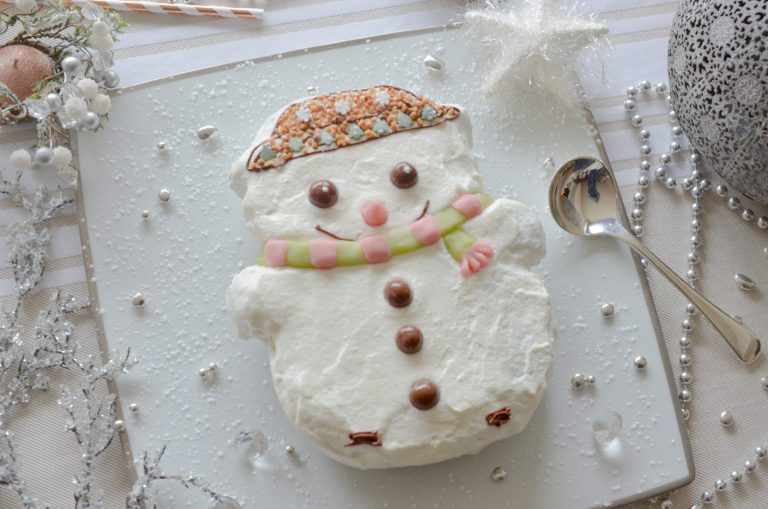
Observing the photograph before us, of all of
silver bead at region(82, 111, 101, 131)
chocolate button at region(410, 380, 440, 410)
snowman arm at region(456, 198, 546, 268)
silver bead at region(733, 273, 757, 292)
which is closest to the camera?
chocolate button at region(410, 380, 440, 410)

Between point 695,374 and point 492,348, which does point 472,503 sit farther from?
point 695,374

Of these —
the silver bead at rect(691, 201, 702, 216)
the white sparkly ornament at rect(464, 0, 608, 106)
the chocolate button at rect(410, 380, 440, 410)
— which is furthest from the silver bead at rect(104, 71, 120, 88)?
the silver bead at rect(691, 201, 702, 216)

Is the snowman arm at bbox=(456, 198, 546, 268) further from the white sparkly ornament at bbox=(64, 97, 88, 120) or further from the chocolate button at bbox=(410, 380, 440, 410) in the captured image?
the white sparkly ornament at bbox=(64, 97, 88, 120)

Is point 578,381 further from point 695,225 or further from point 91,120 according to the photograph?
point 91,120

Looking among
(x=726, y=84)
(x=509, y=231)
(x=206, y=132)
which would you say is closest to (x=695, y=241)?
(x=726, y=84)

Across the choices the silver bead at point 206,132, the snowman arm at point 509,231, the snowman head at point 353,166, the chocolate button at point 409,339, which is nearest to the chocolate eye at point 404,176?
the snowman head at point 353,166

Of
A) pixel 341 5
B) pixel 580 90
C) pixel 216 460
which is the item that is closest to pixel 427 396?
pixel 216 460
